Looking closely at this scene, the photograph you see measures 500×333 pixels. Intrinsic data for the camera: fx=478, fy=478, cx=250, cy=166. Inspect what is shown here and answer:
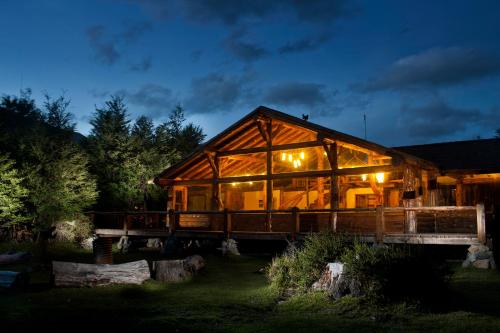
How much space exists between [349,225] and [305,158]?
4.03 m

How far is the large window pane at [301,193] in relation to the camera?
23266mm

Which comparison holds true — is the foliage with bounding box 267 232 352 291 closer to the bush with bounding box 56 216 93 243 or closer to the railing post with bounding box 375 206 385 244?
the railing post with bounding box 375 206 385 244

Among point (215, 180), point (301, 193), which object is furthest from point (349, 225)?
point (215, 180)

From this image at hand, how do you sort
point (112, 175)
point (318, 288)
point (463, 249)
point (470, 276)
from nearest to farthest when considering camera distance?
point (318, 288) → point (470, 276) → point (463, 249) → point (112, 175)

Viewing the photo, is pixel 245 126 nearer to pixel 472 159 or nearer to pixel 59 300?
pixel 472 159

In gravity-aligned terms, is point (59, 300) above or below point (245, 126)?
below

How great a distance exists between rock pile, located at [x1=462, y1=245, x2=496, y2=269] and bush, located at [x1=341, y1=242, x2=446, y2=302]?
511 cm

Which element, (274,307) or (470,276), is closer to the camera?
(274,307)

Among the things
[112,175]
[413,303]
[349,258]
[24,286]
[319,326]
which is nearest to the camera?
[319,326]

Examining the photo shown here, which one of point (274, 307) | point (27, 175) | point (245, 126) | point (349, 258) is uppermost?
point (245, 126)

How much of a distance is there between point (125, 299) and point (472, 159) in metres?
17.1

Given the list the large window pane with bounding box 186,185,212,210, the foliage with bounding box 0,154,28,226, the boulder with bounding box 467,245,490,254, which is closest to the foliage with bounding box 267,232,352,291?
the boulder with bounding box 467,245,490,254

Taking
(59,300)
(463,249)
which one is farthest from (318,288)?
(463,249)

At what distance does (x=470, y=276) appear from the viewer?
40.2ft
